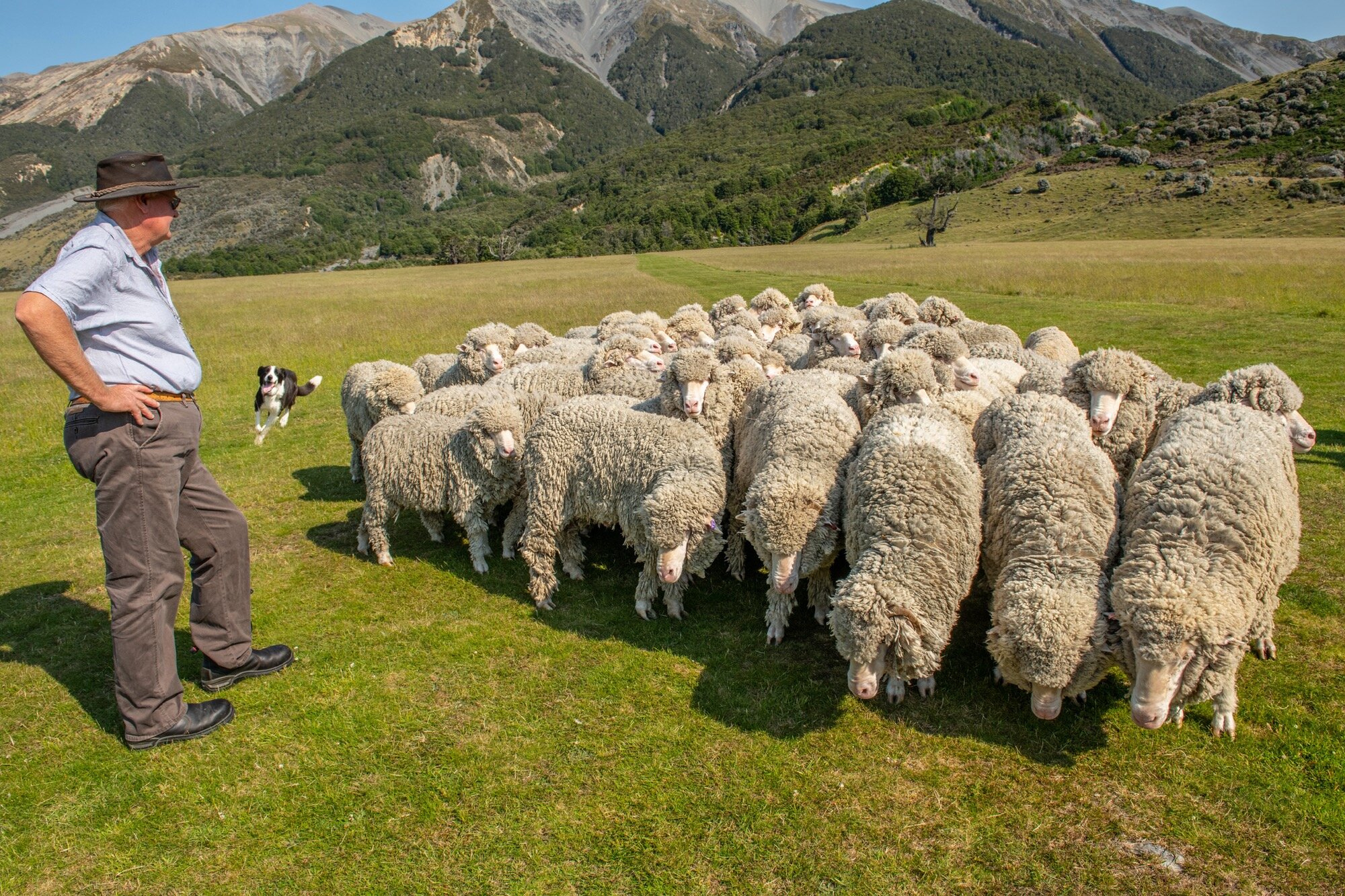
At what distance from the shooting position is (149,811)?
3.89 m

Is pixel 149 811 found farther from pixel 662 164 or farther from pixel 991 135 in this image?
pixel 662 164

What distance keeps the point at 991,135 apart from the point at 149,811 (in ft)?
423

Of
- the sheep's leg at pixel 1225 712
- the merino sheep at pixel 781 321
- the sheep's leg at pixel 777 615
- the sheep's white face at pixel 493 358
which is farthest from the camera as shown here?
the merino sheep at pixel 781 321

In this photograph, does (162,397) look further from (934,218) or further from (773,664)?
(934,218)

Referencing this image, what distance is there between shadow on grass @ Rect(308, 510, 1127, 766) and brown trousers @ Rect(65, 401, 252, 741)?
8.37ft

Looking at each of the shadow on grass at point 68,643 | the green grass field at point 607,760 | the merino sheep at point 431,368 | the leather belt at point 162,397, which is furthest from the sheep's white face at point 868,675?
the merino sheep at point 431,368

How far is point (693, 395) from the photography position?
6273mm

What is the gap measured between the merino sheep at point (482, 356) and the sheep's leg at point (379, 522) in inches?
131

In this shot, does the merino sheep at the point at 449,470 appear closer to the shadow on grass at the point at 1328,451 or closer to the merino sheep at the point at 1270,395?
the merino sheep at the point at 1270,395

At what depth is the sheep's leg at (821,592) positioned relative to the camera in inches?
217

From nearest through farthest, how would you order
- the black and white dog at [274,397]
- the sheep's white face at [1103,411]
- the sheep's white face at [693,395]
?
the sheep's white face at [1103,411] < the sheep's white face at [693,395] < the black and white dog at [274,397]

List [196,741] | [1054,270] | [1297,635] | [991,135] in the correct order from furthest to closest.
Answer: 1. [991,135]
2. [1054,270]
3. [1297,635]
4. [196,741]

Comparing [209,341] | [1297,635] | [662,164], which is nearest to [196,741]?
[1297,635]

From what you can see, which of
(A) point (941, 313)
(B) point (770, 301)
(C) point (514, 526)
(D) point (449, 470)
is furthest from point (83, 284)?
(B) point (770, 301)
